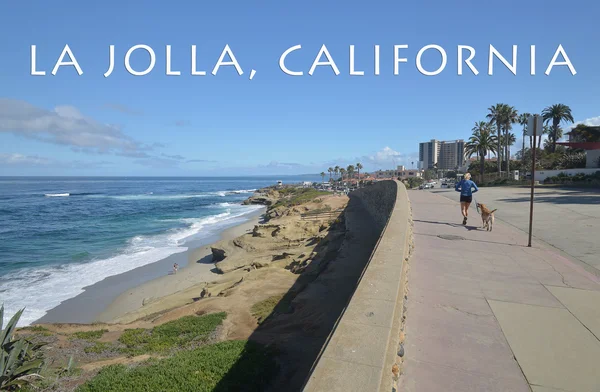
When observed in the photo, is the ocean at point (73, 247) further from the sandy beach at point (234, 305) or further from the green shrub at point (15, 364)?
the green shrub at point (15, 364)

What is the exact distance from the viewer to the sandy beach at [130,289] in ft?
45.2

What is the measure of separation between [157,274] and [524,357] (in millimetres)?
19080

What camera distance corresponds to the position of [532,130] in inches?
320

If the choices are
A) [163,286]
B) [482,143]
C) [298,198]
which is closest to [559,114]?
[482,143]

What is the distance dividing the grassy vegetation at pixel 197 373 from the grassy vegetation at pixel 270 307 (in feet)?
7.80

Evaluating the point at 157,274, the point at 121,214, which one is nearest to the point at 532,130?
the point at 157,274

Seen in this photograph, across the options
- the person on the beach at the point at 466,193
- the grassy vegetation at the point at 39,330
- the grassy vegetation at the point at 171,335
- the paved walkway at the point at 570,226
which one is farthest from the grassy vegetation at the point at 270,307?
the paved walkway at the point at 570,226

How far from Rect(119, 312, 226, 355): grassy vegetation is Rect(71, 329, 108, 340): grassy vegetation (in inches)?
26.9

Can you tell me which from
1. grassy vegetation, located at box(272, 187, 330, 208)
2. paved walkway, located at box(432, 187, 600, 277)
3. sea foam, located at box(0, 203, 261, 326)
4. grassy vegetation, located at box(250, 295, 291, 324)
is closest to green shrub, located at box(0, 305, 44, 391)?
grassy vegetation, located at box(250, 295, 291, 324)

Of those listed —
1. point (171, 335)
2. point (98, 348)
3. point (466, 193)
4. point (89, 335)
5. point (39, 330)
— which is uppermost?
point (466, 193)

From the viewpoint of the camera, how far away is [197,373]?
591 cm

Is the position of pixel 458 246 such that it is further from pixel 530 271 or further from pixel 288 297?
pixel 288 297

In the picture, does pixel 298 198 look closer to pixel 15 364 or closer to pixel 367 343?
pixel 15 364

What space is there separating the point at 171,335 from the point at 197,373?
2.66m
